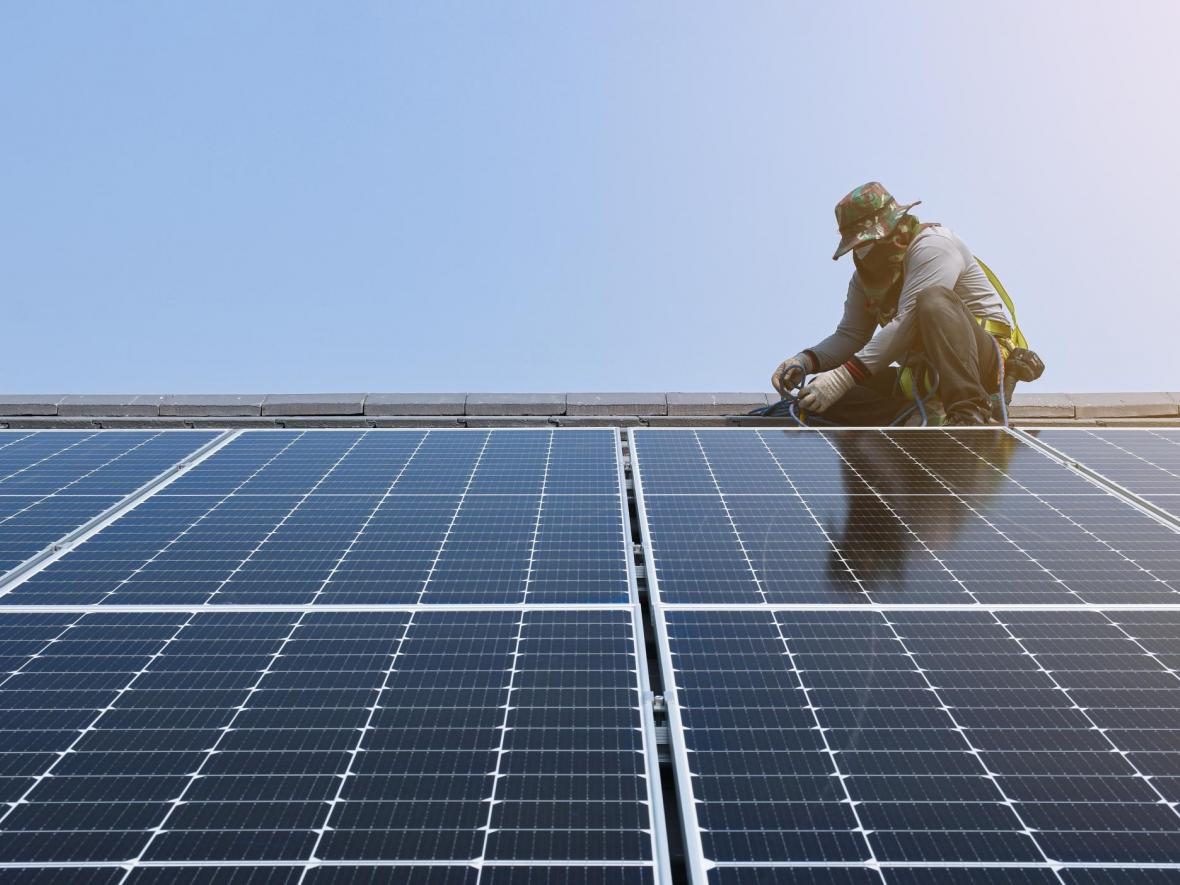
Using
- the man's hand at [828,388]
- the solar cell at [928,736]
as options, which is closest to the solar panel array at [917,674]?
the solar cell at [928,736]

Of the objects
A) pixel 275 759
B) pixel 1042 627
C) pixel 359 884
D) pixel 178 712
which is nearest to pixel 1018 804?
pixel 1042 627

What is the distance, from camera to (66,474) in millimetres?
7590

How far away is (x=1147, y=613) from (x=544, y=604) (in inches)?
122

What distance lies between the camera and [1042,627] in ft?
15.9

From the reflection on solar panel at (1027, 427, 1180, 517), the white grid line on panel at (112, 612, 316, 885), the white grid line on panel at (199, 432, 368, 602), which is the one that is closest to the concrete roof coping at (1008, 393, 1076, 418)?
the reflection on solar panel at (1027, 427, 1180, 517)

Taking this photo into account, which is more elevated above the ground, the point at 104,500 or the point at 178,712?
the point at 104,500

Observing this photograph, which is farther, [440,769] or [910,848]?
[440,769]

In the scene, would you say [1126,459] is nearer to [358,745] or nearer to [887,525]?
[887,525]

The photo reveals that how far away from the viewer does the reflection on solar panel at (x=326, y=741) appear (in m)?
3.39

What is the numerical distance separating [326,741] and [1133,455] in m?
6.73

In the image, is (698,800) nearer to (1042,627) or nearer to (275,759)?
(275,759)

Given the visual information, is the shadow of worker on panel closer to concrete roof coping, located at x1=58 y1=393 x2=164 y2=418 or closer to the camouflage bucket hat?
the camouflage bucket hat

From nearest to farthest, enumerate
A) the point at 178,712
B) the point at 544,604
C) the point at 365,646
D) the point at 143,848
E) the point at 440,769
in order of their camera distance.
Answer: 1. the point at 143,848
2. the point at 440,769
3. the point at 178,712
4. the point at 365,646
5. the point at 544,604

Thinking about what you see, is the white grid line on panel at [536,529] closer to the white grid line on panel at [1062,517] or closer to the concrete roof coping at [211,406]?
the white grid line on panel at [1062,517]
